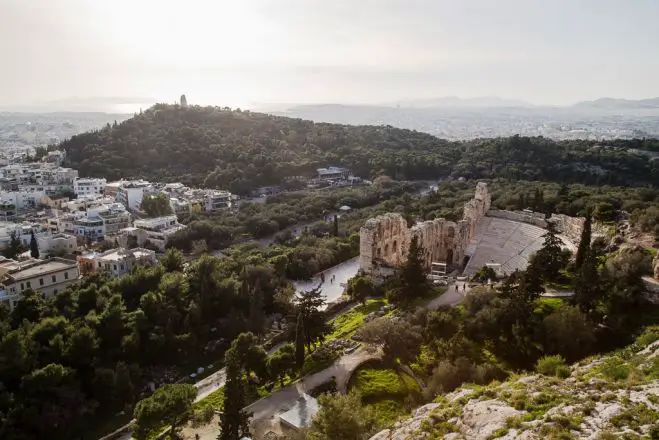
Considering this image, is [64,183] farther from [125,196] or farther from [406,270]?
[406,270]

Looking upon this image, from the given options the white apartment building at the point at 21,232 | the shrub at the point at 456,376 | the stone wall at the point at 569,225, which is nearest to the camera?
the shrub at the point at 456,376

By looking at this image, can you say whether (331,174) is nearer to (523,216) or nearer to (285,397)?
(523,216)

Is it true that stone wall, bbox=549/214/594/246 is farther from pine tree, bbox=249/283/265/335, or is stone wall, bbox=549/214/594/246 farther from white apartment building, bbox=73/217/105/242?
white apartment building, bbox=73/217/105/242

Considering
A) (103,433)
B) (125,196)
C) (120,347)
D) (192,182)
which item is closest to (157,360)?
(120,347)

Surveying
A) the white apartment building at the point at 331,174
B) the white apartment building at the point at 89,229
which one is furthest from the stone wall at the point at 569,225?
the white apartment building at the point at 331,174

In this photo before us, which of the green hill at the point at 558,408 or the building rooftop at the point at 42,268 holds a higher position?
the green hill at the point at 558,408

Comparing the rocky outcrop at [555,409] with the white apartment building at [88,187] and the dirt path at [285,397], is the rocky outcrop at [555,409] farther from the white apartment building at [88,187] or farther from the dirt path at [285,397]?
the white apartment building at [88,187]

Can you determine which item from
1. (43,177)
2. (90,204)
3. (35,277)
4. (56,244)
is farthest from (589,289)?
(43,177)
